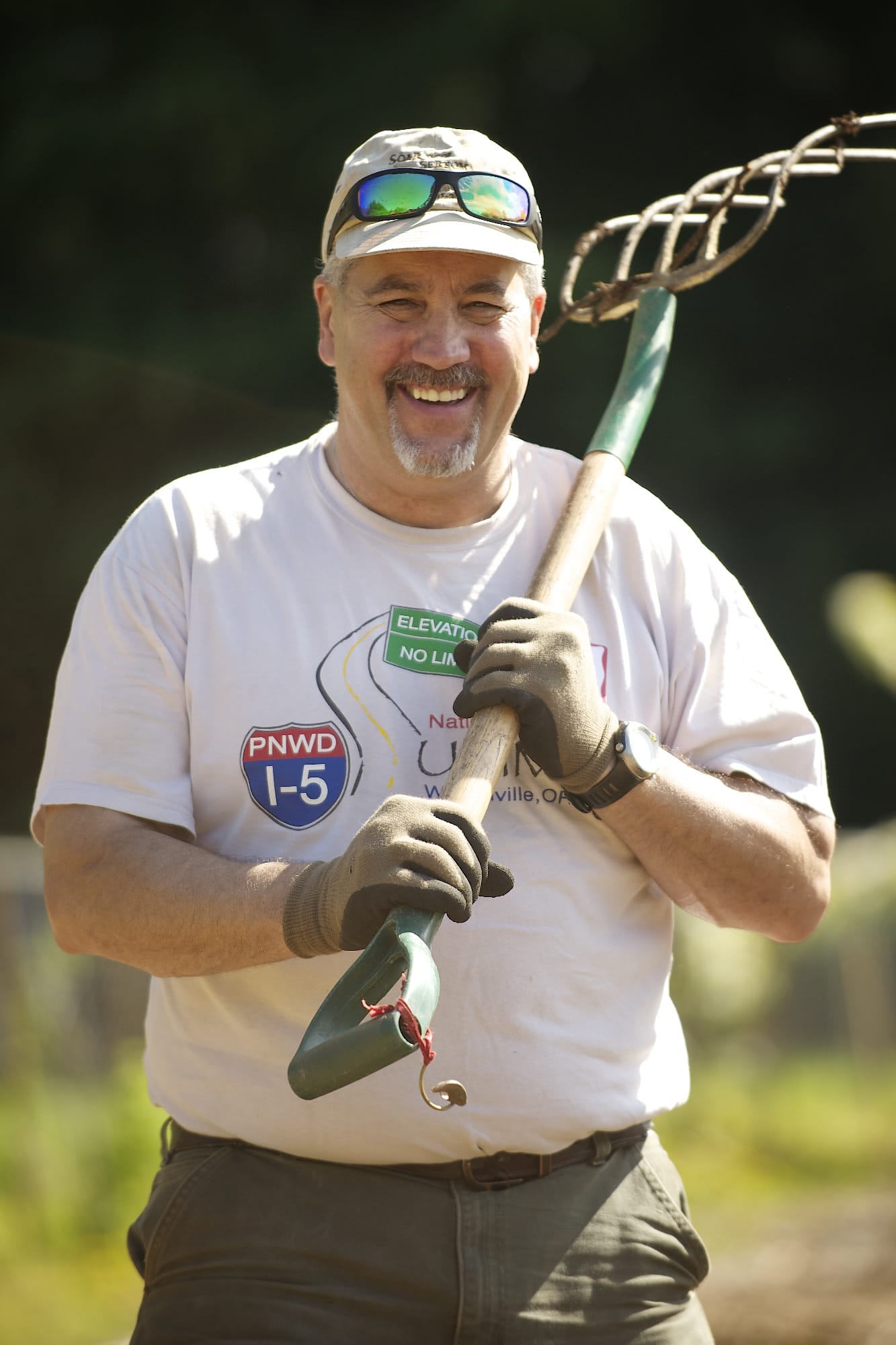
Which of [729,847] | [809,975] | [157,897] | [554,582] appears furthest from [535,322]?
[809,975]

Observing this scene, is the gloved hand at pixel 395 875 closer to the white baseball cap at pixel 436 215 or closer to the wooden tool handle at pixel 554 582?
the wooden tool handle at pixel 554 582

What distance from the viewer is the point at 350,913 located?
2.00 m

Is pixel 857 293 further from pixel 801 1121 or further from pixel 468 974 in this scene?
pixel 468 974

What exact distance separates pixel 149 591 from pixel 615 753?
0.78m

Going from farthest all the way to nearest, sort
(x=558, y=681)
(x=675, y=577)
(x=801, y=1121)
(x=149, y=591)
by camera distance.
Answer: (x=801, y=1121) → (x=675, y=577) → (x=149, y=591) → (x=558, y=681)

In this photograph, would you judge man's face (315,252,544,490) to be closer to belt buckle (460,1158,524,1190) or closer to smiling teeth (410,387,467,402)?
smiling teeth (410,387,467,402)

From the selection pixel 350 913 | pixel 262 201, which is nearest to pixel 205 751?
pixel 350 913

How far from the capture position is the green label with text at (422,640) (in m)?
2.45

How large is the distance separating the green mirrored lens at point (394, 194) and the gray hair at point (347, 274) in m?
0.09

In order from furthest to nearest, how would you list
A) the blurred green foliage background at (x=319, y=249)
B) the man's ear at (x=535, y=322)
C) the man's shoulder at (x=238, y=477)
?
1. the blurred green foliage background at (x=319, y=249)
2. the man's ear at (x=535, y=322)
3. the man's shoulder at (x=238, y=477)

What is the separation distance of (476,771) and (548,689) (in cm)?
16

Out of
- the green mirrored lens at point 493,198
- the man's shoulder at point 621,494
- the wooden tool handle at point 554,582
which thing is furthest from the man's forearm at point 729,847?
the green mirrored lens at point 493,198

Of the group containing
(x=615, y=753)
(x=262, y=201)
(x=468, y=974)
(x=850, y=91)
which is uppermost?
(x=850, y=91)

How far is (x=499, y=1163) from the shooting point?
2.30 m
